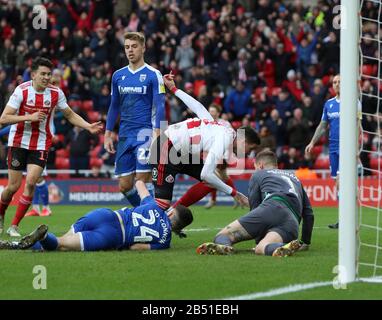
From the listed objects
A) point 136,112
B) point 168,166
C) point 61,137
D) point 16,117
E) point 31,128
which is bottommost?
point 168,166

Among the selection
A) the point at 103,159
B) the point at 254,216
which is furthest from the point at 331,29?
the point at 254,216

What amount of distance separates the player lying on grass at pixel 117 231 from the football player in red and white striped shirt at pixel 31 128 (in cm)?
277

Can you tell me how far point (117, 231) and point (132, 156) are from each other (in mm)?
3000

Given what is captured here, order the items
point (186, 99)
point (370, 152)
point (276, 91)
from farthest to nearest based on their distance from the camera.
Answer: point (276, 91) → point (370, 152) → point (186, 99)

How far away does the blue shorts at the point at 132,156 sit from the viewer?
12.2m

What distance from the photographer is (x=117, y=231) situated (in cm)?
955

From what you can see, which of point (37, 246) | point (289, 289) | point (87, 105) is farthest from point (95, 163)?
point (289, 289)

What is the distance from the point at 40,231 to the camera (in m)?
8.86

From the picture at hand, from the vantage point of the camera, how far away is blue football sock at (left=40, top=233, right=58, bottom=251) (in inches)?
367

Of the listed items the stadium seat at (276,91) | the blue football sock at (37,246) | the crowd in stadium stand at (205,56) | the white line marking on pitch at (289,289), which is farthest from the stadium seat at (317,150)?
the white line marking on pitch at (289,289)

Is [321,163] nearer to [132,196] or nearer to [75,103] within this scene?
[75,103]

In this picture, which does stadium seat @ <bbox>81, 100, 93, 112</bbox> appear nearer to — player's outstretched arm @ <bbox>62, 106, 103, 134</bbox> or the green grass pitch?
player's outstretched arm @ <bbox>62, 106, 103, 134</bbox>

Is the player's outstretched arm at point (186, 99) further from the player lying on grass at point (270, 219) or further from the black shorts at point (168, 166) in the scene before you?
the player lying on grass at point (270, 219)

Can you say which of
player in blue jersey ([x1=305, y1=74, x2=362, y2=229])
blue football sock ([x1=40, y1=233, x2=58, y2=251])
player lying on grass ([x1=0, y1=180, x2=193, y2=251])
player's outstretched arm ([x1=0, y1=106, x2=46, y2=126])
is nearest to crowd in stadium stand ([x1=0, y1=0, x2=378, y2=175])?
player in blue jersey ([x1=305, y1=74, x2=362, y2=229])
